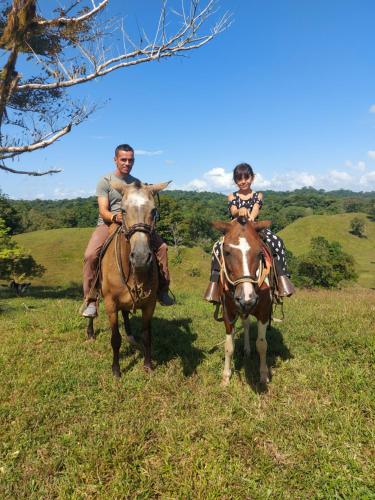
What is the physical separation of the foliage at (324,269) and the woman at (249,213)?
52863 mm

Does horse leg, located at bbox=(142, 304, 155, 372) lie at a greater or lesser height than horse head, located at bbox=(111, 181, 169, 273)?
lesser

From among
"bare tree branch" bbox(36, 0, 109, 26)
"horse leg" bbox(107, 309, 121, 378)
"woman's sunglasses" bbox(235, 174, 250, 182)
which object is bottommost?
"horse leg" bbox(107, 309, 121, 378)

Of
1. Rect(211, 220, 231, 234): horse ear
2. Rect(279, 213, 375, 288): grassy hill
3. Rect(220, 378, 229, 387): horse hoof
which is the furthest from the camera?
Rect(279, 213, 375, 288): grassy hill

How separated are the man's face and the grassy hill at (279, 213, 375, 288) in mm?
97041


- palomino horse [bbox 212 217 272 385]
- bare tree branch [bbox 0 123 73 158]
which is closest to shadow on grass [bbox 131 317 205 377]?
palomino horse [bbox 212 217 272 385]

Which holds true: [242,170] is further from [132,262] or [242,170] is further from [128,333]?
[128,333]

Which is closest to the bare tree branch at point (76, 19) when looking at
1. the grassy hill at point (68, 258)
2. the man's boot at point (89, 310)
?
the man's boot at point (89, 310)

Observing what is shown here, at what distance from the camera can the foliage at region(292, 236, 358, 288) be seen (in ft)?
184

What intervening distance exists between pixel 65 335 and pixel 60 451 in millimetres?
4156

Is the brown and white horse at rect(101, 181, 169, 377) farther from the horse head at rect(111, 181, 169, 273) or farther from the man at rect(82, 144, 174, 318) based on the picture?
the man at rect(82, 144, 174, 318)

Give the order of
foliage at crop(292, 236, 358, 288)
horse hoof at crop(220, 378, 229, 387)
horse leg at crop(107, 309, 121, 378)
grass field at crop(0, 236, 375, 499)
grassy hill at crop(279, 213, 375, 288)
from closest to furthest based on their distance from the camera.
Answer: grass field at crop(0, 236, 375, 499) < horse hoof at crop(220, 378, 229, 387) < horse leg at crop(107, 309, 121, 378) < foliage at crop(292, 236, 358, 288) < grassy hill at crop(279, 213, 375, 288)

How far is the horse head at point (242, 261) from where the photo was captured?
4031 millimetres

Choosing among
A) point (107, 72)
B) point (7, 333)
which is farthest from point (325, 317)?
point (107, 72)

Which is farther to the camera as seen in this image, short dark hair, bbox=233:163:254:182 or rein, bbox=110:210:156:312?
short dark hair, bbox=233:163:254:182
